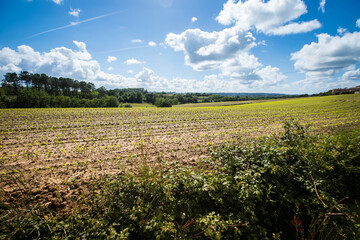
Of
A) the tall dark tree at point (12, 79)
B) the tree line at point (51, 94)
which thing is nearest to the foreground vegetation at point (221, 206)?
the tree line at point (51, 94)

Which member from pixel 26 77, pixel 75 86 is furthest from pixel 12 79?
pixel 75 86

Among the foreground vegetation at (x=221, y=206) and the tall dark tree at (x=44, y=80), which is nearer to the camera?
the foreground vegetation at (x=221, y=206)

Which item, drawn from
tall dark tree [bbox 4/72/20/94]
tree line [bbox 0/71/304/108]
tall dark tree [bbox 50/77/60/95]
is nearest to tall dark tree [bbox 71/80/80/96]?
tree line [bbox 0/71/304/108]

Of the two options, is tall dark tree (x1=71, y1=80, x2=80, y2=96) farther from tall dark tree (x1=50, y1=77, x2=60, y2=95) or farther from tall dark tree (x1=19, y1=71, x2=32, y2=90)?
tall dark tree (x1=19, y1=71, x2=32, y2=90)

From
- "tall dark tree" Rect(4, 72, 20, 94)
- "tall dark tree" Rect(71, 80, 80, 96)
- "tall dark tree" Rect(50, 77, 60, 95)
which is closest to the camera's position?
"tall dark tree" Rect(4, 72, 20, 94)

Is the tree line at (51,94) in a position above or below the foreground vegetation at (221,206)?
above

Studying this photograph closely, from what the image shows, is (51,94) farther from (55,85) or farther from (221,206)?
(221,206)

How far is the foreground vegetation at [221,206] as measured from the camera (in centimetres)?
262

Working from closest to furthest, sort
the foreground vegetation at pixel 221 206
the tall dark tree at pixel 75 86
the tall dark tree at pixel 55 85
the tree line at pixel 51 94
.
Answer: the foreground vegetation at pixel 221 206
the tree line at pixel 51 94
the tall dark tree at pixel 55 85
the tall dark tree at pixel 75 86

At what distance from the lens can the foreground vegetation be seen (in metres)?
2.62

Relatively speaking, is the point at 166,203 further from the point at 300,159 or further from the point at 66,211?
the point at 300,159

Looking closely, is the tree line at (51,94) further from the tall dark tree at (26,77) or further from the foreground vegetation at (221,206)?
the foreground vegetation at (221,206)

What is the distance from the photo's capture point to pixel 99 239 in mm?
2500

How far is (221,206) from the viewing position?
10.8ft
